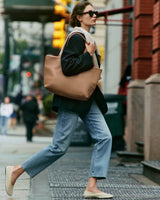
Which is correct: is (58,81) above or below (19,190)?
above

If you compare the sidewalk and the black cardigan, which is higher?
the black cardigan

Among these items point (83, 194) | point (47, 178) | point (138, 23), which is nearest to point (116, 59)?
point (138, 23)

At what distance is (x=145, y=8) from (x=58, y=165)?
3.90 meters

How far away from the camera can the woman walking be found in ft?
18.9

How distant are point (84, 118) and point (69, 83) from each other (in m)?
0.44

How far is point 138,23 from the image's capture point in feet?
39.4

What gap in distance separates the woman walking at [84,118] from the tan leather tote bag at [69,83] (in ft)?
0.19

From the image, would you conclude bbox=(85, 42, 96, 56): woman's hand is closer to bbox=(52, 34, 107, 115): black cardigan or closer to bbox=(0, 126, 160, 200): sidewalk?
bbox=(52, 34, 107, 115): black cardigan

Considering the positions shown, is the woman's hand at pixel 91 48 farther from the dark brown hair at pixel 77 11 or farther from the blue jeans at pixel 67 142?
the blue jeans at pixel 67 142

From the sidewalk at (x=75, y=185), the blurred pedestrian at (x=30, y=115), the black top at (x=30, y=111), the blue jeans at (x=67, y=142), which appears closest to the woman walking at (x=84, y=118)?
the blue jeans at (x=67, y=142)

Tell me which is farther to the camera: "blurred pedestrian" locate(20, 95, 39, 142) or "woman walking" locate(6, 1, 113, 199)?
"blurred pedestrian" locate(20, 95, 39, 142)

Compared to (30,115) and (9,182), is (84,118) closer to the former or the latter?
(9,182)

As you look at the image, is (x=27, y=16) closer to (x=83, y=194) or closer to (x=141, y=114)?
(x=141, y=114)

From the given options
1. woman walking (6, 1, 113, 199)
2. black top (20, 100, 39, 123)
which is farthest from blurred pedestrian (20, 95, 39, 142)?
woman walking (6, 1, 113, 199)
